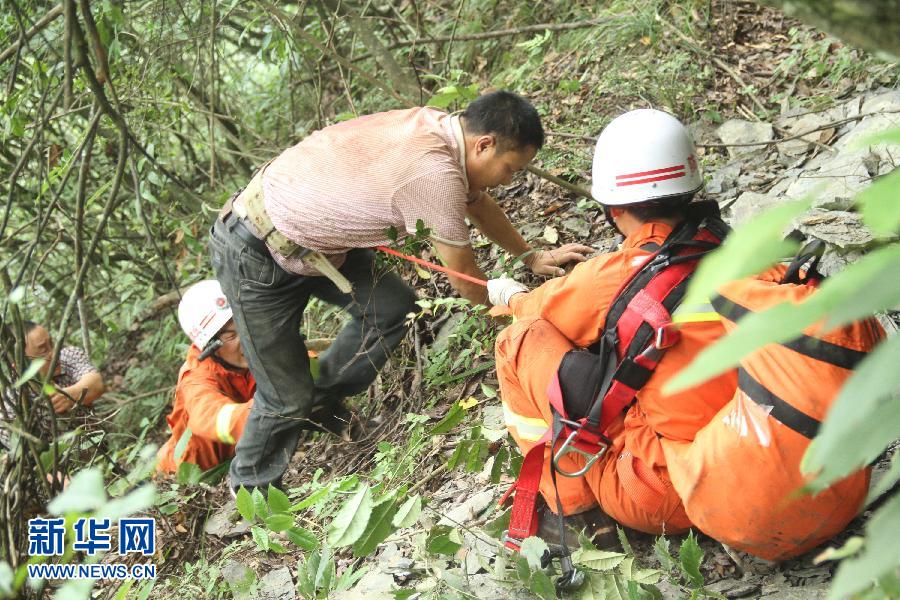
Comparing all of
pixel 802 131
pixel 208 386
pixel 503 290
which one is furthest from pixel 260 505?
pixel 802 131

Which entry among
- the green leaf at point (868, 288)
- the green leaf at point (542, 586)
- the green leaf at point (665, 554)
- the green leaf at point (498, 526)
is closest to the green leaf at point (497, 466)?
the green leaf at point (498, 526)

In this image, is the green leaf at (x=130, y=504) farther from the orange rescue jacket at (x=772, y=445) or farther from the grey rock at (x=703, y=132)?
the grey rock at (x=703, y=132)

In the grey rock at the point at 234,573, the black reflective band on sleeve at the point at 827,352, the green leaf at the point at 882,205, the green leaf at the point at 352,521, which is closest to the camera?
the green leaf at the point at 882,205

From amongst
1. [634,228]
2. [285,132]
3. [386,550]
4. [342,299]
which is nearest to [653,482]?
[634,228]

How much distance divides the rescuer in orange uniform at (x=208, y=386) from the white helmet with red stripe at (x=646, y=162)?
2.76 m

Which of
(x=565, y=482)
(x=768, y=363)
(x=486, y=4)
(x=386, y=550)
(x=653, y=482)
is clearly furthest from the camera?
(x=486, y=4)

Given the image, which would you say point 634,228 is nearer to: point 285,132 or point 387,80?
point 387,80

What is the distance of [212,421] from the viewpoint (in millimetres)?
4586

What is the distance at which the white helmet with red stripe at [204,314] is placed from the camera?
15.8 ft

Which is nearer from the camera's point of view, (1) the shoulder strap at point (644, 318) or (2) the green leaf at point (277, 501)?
(1) the shoulder strap at point (644, 318)

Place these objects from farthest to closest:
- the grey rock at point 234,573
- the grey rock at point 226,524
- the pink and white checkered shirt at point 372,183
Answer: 1. the grey rock at point 226,524
2. the grey rock at point 234,573
3. the pink and white checkered shirt at point 372,183

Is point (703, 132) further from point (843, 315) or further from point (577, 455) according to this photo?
point (843, 315)

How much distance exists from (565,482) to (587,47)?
4.23 meters

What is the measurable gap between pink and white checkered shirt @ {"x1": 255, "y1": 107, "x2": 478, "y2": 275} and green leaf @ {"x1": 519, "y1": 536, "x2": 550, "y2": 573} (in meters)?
1.41
